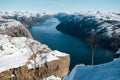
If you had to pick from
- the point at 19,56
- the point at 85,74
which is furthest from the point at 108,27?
the point at 85,74

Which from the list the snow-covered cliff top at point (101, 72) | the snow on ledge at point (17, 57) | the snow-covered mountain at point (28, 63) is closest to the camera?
the snow-covered cliff top at point (101, 72)

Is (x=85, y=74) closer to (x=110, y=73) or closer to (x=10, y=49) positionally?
(x=110, y=73)

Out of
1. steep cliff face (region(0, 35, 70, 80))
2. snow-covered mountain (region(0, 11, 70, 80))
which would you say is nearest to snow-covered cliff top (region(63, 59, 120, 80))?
snow-covered mountain (region(0, 11, 70, 80))

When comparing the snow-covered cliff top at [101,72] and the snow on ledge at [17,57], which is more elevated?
the snow-covered cliff top at [101,72]

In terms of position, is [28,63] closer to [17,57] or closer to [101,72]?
[17,57]

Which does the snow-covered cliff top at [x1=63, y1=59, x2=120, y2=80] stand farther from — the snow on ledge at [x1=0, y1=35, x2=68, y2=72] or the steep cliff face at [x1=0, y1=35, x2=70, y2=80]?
the snow on ledge at [x1=0, y1=35, x2=68, y2=72]

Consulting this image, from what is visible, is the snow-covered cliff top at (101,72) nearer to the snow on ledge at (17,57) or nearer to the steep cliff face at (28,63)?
the steep cliff face at (28,63)

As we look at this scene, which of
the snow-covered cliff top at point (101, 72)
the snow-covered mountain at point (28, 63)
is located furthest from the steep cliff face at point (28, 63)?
the snow-covered cliff top at point (101, 72)

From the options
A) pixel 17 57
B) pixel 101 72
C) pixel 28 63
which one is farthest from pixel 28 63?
pixel 101 72
